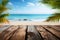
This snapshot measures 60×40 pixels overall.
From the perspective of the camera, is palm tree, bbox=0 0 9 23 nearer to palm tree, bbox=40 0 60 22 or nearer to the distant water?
the distant water

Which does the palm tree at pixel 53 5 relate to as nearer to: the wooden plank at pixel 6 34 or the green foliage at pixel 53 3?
the green foliage at pixel 53 3

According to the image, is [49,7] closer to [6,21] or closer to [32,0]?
[32,0]

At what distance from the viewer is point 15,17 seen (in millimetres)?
1656

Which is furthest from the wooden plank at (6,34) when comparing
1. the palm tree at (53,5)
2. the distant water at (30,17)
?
the palm tree at (53,5)

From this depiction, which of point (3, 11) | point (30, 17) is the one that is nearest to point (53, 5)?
point (30, 17)

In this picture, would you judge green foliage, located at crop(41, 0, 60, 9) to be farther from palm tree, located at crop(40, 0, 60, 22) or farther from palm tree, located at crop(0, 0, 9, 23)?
palm tree, located at crop(0, 0, 9, 23)

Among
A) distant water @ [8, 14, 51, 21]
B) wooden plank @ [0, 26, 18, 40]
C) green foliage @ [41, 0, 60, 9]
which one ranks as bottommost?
wooden plank @ [0, 26, 18, 40]

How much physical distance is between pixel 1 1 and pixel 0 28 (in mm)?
347

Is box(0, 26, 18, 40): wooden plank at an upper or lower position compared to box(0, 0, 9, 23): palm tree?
lower

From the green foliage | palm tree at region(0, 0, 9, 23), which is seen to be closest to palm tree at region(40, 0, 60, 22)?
the green foliage

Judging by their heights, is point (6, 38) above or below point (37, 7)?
below

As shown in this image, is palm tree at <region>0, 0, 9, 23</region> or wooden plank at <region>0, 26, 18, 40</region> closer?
wooden plank at <region>0, 26, 18, 40</region>

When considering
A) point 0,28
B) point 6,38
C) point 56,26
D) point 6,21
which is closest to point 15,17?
point 6,21

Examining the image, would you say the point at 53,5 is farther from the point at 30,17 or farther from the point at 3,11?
the point at 3,11
